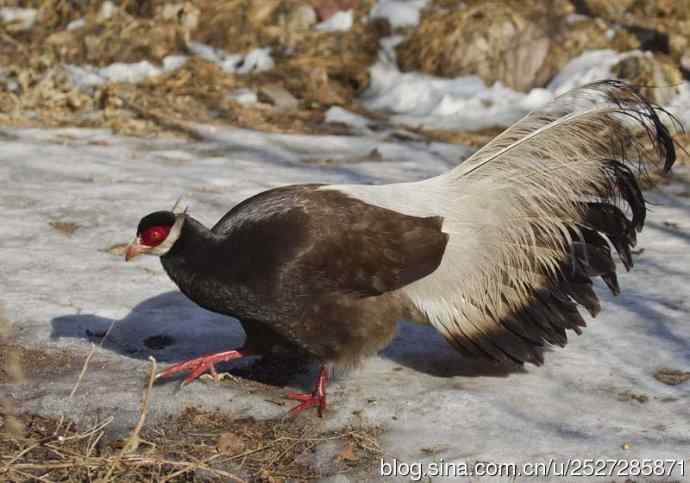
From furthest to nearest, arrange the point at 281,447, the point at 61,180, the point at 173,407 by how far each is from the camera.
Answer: the point at 61,180 → the point at 173,407 → the point at 281,447

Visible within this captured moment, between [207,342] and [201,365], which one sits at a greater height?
[201,365]

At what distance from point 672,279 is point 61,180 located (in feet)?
14.9

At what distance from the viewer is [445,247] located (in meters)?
4.41

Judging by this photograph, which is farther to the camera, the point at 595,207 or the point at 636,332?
the point at 636,332

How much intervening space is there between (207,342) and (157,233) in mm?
1035

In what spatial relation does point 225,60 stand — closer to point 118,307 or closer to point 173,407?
point 118,307

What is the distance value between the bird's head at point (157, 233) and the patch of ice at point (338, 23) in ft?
24.3

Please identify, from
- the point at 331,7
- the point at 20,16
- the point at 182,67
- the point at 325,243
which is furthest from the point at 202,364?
the point at 20,16

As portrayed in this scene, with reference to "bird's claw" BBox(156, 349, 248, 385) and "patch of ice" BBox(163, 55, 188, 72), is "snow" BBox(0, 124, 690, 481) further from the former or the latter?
"patch of ice" BBox(163, 55, 188, 72)

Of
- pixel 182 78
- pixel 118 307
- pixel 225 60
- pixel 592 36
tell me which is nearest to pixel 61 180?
pixel 118 307

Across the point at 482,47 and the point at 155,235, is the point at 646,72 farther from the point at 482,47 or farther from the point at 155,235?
the point at 155,235

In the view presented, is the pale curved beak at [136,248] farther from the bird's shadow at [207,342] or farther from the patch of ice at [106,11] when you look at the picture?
the patch of ice at [106,11]

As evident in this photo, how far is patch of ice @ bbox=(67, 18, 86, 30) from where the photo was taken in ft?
37.0

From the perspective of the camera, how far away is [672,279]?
5672mm
